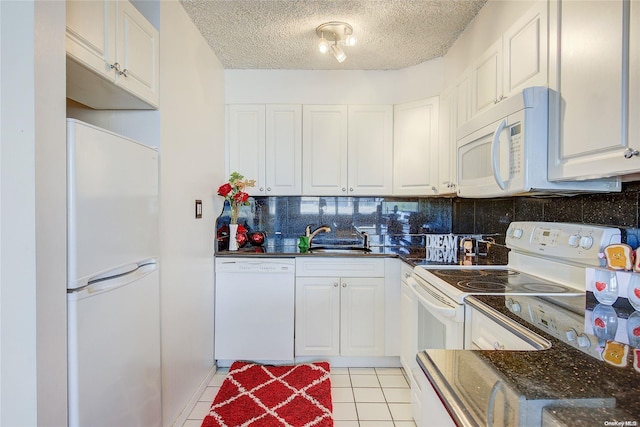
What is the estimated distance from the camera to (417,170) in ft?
8.87

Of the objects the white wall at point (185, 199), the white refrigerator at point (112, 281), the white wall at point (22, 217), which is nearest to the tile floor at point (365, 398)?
the white wall at point (185, 199)

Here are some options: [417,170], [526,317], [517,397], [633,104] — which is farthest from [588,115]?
[417,170]

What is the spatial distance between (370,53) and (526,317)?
223cm

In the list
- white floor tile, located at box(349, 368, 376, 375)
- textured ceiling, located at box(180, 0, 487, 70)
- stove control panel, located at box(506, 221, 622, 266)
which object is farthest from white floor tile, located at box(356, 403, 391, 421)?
textured ceiling, located at box(180, 0, 487, 70)

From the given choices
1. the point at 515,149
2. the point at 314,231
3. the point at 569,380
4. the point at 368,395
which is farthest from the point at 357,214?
the point at 569,380

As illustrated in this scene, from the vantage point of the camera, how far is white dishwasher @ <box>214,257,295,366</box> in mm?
2549

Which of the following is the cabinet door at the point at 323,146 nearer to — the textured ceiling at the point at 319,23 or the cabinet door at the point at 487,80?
the textured ceiling at the point at 319,23

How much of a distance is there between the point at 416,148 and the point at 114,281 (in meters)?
2.29

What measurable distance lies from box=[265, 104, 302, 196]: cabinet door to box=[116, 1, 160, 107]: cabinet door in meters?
1.25

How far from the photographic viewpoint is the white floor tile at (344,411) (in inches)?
76.8

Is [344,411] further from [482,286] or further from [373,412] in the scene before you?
[482,286]

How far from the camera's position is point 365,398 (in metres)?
2.16

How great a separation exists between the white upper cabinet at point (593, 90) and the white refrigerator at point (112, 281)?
1633 millimetres

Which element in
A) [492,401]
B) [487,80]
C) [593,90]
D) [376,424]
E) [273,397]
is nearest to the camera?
[492,401]
